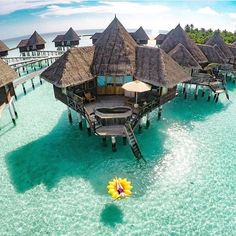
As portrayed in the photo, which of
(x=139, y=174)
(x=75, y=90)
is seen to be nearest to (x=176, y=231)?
(x=139, y=174)

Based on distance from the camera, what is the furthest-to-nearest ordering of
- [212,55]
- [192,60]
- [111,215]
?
1. [212,55]
2. [192,60]
3. [111,215]

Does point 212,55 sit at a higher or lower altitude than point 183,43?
lower

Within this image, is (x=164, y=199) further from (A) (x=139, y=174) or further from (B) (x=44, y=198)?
(B) (x=44, y=198)

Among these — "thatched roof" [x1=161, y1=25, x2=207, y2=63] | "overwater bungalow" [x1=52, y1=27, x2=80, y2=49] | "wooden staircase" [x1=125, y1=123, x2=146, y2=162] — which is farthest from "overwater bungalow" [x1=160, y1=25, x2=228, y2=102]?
"overwater bungalow" [x1=52, y1=27, x2=80, y2=49]

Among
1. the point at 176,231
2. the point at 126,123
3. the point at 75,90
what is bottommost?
the point at 176,231

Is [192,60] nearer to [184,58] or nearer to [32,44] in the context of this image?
[184,58]

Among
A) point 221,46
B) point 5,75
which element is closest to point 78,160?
point 5,75

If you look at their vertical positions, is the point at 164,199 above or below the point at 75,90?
below
